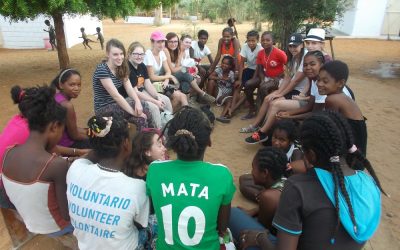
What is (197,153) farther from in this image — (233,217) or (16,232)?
(16,232)

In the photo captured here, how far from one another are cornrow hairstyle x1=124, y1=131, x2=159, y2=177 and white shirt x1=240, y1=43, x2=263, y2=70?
354cm

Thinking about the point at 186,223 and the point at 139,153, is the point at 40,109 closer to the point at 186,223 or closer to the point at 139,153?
the point at 139,153

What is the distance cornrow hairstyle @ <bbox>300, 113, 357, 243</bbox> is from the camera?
1.54 metres

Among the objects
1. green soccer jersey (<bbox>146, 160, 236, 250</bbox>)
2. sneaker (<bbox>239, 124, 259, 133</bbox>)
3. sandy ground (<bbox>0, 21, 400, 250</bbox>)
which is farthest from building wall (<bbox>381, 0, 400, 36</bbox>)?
green soccer jersey (<bbox>146, 160, 236, 250</bbox>)

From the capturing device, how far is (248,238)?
2051 mm

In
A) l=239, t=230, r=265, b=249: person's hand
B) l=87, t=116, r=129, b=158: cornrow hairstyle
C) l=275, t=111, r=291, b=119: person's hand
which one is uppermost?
l=87, t=116, r=129, b=158: cornrow hairstyle

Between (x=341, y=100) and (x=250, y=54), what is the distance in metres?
3.14

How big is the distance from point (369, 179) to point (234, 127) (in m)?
3.69

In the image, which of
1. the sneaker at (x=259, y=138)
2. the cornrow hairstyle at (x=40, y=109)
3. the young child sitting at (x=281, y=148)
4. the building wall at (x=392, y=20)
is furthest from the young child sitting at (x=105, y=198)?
the building wall at (x=392, y=20)

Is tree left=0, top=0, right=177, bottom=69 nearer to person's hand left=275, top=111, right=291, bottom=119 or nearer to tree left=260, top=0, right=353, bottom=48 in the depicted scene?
tree left=260, top=0, right=353, bottom=48

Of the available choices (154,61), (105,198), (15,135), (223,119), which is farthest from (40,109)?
(223,119)

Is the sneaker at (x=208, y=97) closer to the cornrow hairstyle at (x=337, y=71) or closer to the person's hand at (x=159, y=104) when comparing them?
the person's hand at (x=159, y=104)

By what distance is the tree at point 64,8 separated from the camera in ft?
22.6

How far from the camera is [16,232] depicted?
96.2 inches
